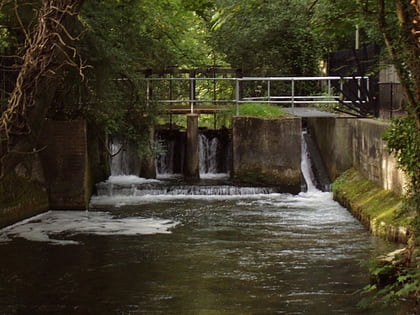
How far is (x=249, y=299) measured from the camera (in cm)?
1109

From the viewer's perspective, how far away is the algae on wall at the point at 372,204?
14359mm

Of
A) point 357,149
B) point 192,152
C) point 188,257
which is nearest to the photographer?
point 188,257

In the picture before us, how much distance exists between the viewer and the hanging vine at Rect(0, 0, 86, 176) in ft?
29.4

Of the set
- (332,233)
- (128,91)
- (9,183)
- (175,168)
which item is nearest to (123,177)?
(175,168)

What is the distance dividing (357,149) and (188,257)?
792 centimetres

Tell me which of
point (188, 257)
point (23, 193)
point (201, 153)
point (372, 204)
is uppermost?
point (201, 153)

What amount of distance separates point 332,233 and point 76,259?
4.86 meters

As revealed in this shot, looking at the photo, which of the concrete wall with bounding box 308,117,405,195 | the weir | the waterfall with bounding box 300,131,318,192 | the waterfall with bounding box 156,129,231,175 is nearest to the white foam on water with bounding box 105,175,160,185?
the weir

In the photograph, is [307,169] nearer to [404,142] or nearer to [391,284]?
[404,142]

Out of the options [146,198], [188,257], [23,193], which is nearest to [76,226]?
[23,193]

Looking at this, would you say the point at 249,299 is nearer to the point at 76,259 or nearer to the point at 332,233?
the point at 76,259

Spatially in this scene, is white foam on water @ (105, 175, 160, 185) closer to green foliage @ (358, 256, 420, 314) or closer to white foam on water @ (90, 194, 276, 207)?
white foam on water @ (90, 194, 276, 207)

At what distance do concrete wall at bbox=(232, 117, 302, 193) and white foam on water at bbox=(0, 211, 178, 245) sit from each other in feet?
16.2

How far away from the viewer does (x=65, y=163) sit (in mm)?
19297
